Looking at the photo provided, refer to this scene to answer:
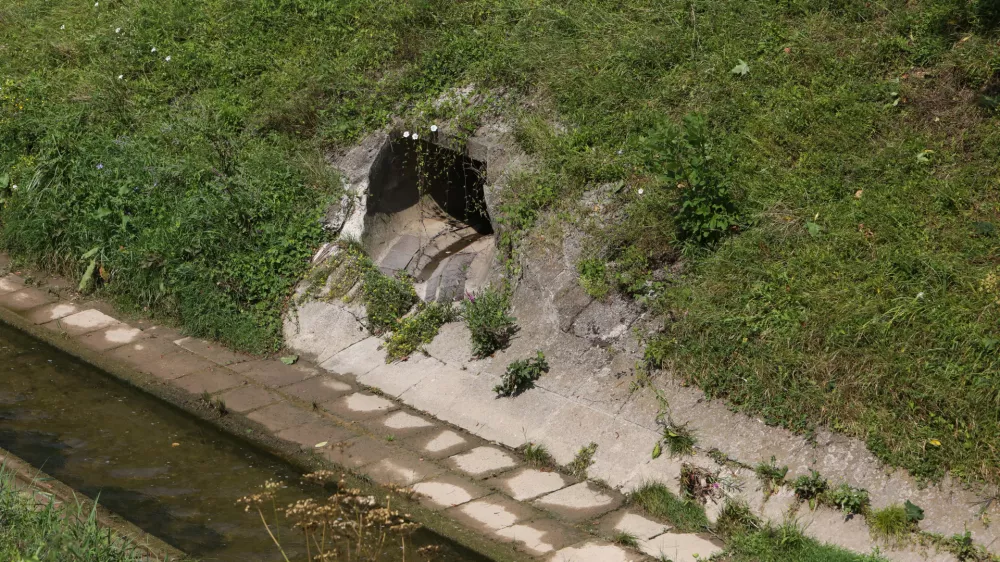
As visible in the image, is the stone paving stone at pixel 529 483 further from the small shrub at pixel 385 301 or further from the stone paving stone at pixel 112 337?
the stone paving stone at pixel 112 337

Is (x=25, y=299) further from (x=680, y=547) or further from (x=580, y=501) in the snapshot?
(x=680, y=547)

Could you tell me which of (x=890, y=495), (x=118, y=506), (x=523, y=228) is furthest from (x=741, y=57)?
(x=118, y=506)

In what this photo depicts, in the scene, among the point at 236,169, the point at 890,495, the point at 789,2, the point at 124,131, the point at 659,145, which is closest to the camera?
the point at 890,495

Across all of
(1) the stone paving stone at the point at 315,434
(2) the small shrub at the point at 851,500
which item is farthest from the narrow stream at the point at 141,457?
(2) the small shrub at the point at 851,500

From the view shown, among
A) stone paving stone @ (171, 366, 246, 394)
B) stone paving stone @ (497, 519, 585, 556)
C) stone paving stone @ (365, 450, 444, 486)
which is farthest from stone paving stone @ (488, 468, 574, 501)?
stone paving stone @ (171, 366, 246, 394)

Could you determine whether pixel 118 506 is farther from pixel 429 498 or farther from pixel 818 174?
pixel 818 174
